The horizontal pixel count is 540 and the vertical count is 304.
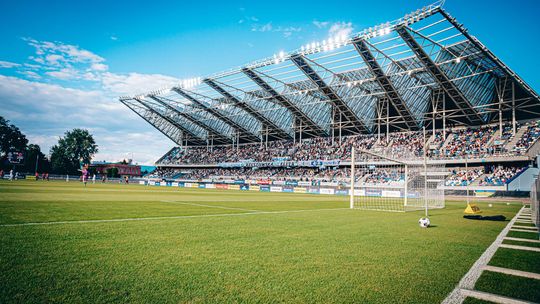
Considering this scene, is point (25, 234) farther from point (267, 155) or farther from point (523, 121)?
point (267, 155)

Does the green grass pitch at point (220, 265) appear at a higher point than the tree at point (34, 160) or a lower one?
lower

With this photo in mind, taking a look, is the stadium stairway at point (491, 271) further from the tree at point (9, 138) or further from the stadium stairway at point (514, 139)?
the tree at point (9, 138)

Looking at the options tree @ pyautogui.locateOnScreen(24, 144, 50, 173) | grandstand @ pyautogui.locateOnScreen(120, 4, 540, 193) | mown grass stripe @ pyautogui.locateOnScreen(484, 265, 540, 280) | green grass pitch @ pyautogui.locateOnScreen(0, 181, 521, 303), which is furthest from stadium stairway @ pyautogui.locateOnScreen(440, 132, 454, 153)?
tree @ pyautogui.locateOnScreen(24, 144, 50, 173)

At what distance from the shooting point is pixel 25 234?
5.56 m

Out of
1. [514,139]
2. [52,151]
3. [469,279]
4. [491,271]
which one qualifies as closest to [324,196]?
[514,139]

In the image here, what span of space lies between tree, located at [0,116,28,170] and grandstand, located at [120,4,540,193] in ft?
117

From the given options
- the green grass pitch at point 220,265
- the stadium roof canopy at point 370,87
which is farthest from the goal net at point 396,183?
the stadium roof canopy at point 370,87

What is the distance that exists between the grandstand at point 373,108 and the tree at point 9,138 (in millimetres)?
35607

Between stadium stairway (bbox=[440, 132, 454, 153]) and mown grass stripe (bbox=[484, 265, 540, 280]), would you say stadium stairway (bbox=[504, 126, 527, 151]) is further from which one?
mown grass stripe (bbox=[484, 265, 540, 280])

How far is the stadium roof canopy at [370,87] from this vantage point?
1158 inches

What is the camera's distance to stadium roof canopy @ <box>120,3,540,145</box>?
29422mm

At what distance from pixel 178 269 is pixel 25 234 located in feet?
12.6

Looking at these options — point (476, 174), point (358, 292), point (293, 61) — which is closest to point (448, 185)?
point (476, 174)

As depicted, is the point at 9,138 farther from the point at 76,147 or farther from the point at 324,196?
the point at 324,196
